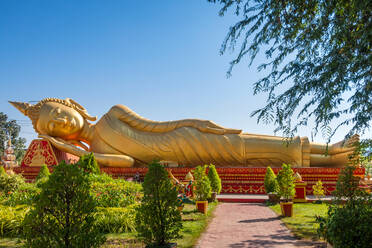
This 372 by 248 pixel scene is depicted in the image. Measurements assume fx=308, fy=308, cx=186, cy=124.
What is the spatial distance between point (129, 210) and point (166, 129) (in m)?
7.89

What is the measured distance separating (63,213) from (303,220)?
5.51m

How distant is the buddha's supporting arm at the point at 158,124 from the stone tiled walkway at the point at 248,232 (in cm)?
561

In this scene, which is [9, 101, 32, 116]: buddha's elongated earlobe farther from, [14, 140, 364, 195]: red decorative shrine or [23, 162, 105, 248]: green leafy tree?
[23, 162, 105, 248]: green leafy tree

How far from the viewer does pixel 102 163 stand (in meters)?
13.8

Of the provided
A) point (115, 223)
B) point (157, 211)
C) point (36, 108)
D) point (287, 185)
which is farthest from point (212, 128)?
point (157, 211)

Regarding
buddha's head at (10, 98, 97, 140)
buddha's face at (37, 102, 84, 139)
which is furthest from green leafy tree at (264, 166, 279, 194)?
buddha's face at (37, 102, 84, 139)

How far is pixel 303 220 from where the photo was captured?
6.99 meters

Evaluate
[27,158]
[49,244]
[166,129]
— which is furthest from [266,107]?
[27,158]

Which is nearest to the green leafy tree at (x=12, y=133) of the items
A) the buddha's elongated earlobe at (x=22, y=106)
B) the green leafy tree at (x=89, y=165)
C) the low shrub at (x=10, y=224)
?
the buddha's elongated earlobe at (x=22, y=106)

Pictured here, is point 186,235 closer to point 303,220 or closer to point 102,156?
point 303,220

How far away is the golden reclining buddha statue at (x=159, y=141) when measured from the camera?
1323 centimetres

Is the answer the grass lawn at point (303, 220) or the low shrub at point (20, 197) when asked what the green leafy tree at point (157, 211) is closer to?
the grass lawn at point (303, 220)

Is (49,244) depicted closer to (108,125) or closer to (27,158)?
(108,125)

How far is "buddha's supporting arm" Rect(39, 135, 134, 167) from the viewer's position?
45.3ft
